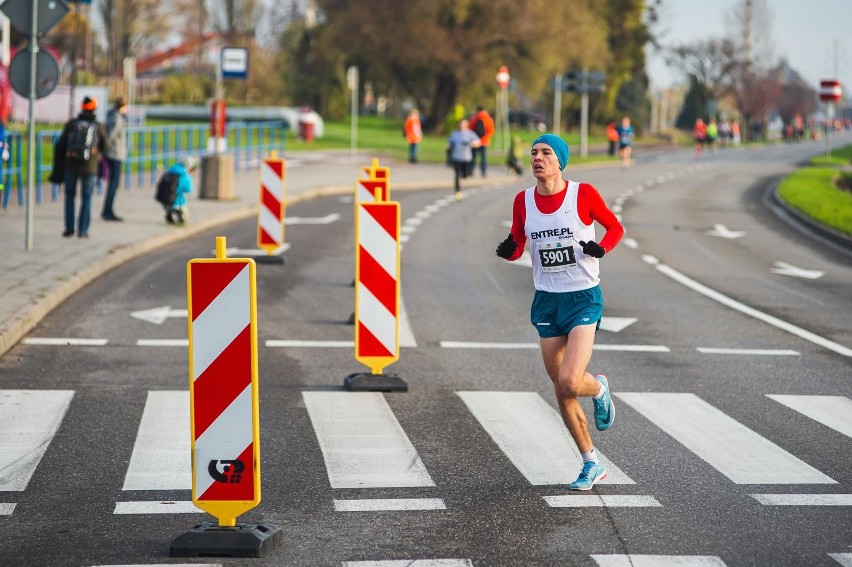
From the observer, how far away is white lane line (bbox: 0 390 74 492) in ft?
25.2

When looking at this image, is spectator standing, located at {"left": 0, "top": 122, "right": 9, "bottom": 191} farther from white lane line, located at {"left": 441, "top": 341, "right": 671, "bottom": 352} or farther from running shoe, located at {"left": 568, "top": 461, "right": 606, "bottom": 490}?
running shoe, located at {"left": 568, "top": 461, "right": 606, "bottom": 490}

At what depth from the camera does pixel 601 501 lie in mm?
7191

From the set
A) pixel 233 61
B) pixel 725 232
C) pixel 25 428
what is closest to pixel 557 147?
pixel 25 428

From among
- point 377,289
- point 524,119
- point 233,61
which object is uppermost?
point 524,119

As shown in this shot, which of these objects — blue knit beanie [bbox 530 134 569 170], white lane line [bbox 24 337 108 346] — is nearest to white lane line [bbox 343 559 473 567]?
blue knit beanie [bbox 530 134 569 170]

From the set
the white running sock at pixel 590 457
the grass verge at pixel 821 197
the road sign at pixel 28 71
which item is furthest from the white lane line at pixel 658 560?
the grass verge at pixel 821 197

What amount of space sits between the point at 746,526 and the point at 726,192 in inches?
1371

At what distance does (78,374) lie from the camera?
10852mm

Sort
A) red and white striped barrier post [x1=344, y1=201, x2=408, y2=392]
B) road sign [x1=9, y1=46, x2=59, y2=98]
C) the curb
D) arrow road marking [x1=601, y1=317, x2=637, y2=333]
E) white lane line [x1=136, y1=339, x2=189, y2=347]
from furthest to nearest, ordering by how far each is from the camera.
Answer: the curb < road sign [x1=9, y1=46, x2=59, y2=98] < arrow road marking [x1=601, y1=317, x2=637, y2=333] < white lane line [x1=136, y1=339, x2=189, y2=347] < red and white striped barrier post [x1=344, y1=201, x2=408, y2=392]

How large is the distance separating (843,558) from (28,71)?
1265 centimetres

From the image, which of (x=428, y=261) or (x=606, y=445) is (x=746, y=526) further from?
(x=428, y=261)

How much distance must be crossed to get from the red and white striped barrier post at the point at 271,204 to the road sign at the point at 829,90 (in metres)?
32.0

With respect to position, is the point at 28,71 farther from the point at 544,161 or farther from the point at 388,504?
the point at 388,504

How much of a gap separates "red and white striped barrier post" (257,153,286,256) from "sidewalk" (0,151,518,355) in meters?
1.69
